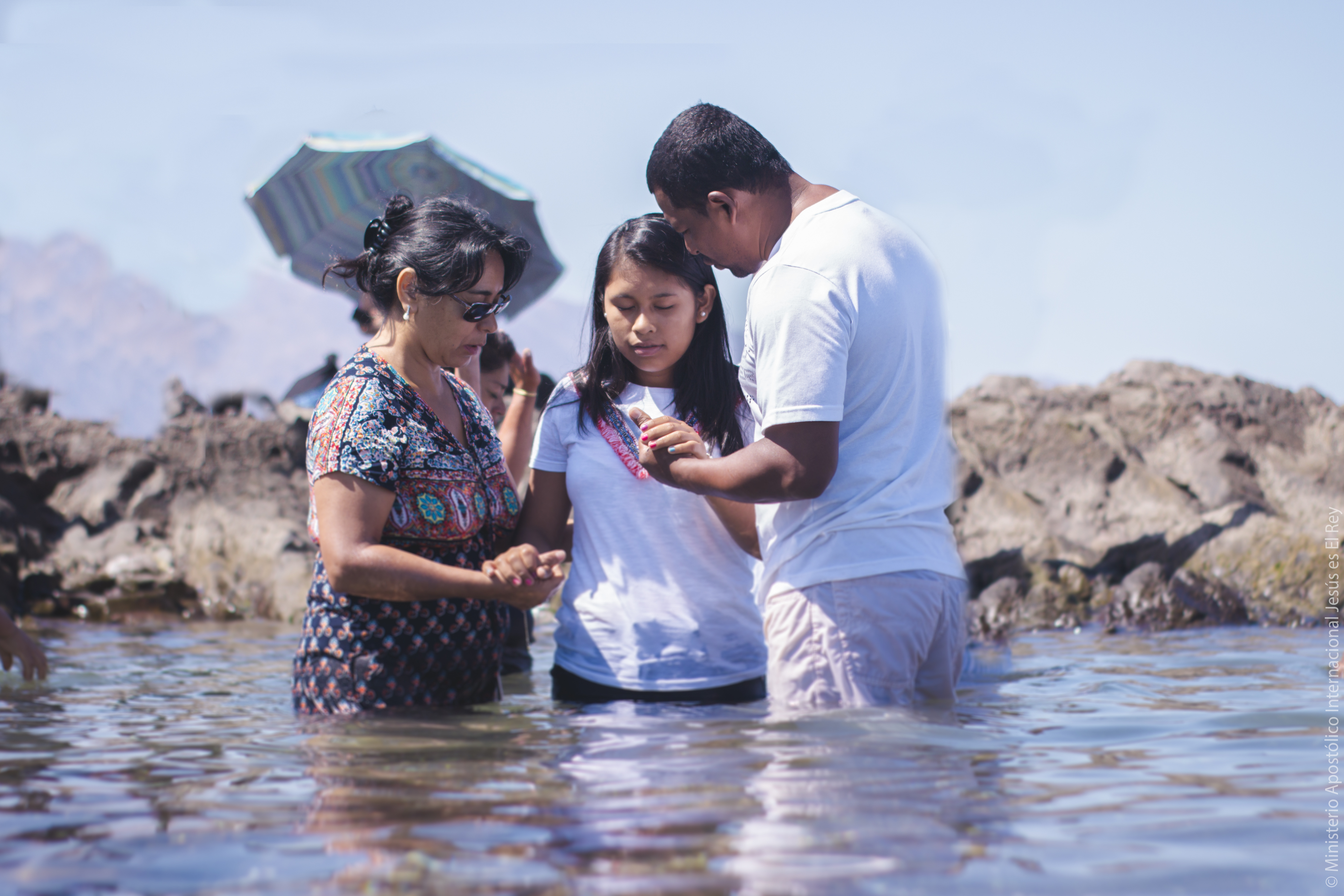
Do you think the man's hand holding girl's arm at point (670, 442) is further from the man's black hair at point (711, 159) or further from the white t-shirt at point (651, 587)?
the man's black hair at point (711, 159)

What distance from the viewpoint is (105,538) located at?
12156 mm

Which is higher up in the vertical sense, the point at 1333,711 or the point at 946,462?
the point at 946,462

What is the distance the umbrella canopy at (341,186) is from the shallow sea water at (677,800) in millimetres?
7328

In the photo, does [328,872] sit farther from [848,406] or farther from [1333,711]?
[1333,711]

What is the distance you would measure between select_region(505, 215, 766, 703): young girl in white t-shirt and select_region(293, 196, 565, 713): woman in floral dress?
0.26 meters

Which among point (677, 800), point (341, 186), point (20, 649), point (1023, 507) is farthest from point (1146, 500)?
point (20, 649)

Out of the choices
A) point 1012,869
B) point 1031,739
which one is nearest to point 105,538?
Answer: point 1031,739

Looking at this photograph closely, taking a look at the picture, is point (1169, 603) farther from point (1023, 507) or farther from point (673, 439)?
point (673, 439)

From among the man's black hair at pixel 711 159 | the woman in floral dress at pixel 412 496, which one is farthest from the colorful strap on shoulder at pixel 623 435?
the man's black hair at pixel 711 159

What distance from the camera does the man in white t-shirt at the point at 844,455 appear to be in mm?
2691

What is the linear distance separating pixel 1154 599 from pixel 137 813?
8.10 metres

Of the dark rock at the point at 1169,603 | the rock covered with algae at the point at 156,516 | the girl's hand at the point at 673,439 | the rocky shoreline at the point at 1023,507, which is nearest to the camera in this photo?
the girl's hand at the point at 673,439

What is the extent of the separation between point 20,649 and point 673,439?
2.86 metres

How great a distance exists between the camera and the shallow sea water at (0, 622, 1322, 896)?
204 centimetres
